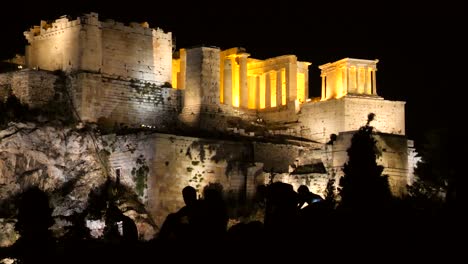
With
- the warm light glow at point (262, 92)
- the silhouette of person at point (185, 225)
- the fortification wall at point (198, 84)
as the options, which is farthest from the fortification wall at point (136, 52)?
the silhouette of person at point (185, 225)

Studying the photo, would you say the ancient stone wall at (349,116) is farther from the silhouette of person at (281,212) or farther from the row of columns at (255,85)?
the silhouette of person at (281,212)

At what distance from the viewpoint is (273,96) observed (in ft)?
226

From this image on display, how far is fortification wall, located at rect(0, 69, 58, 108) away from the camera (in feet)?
189

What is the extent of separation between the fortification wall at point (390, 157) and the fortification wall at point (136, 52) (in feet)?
35.7

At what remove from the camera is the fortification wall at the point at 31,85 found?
57.8 metres

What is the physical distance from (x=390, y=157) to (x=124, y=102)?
14219 mm

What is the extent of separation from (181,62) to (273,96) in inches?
253

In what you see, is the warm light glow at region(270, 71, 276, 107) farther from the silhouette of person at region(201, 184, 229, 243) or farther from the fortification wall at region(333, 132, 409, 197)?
the silhouette of person at region(201, 184, 229, 243)

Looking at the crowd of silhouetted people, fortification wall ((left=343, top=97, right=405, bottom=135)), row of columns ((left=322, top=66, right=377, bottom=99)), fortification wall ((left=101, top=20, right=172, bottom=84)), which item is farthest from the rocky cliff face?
the crowd of silhouetted people

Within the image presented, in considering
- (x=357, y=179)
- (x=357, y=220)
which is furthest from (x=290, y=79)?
(x=357, y=220)

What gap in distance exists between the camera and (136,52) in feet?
202

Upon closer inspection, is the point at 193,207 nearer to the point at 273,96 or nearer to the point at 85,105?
the point at 85,105

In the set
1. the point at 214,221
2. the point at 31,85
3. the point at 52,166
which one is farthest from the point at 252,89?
the point at 214,221

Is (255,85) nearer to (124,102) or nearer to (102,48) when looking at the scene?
(124,102)
